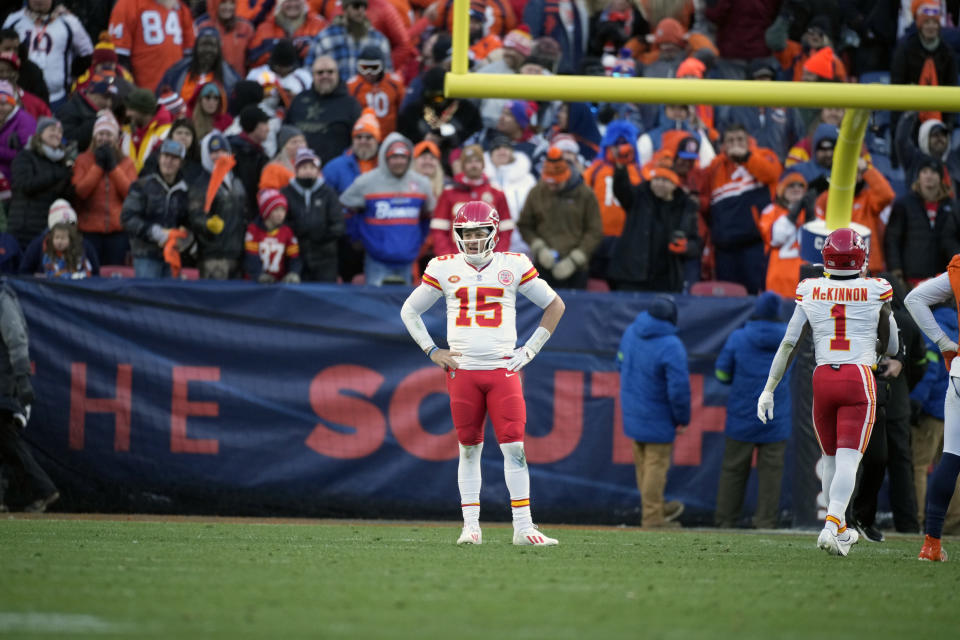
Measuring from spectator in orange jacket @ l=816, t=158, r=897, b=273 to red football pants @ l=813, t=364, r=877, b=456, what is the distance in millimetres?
4932

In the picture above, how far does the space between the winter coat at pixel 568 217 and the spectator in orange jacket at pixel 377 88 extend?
7.80 ft

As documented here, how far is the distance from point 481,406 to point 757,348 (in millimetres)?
3787

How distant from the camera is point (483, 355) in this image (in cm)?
889

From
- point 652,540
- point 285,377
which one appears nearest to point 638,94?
point 652,540

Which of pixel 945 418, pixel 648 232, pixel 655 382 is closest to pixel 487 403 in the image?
pixel 945 418

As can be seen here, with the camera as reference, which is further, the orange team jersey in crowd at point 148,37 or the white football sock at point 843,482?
the orange team jersey in crowd at point 148,37

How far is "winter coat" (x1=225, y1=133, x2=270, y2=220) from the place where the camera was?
1380 cm

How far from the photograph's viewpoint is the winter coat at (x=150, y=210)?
12.6 metres

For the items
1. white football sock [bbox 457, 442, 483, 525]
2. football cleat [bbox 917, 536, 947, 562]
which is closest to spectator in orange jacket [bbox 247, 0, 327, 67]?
white football sock [bbox 457, 442, 483, 525]

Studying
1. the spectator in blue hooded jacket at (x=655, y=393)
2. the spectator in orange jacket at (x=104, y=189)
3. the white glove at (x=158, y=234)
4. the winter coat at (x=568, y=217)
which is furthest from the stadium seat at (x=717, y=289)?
the spectator in orange jacket at (x=104, y=189)

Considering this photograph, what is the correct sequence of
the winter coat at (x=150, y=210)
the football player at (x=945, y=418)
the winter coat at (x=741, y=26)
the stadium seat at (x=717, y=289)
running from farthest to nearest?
the winter coat at (x=741, y=26) < the stadium seat at (x=717, y=289) < the winter coat at (x=150, y=210) < the football player at (x=945, y=418)

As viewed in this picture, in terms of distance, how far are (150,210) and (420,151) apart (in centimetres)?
266

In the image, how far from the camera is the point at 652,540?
10133 mm

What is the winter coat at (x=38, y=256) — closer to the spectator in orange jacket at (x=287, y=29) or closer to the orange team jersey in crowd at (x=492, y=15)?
the spectator in orange jacket at (x=287, y=29)
